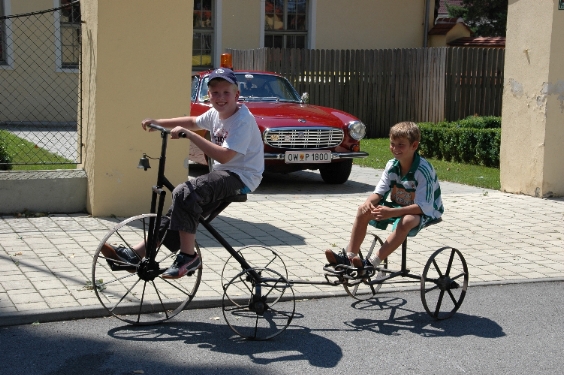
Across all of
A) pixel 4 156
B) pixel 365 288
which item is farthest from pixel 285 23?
pixel 365 288

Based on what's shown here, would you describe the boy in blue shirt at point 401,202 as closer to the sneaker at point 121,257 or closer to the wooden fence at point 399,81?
the sneaker at point 121,257

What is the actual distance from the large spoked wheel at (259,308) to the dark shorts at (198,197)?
462 millimetres

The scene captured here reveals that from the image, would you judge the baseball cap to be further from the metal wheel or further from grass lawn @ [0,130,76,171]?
grass lawn @ [0,130,76,171]

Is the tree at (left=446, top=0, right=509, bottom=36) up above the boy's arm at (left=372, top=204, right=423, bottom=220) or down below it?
above

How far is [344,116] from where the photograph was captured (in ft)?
39.1

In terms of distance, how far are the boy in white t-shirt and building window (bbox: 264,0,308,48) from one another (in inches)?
633

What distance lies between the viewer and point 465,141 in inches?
552

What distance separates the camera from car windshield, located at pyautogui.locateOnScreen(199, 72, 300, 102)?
12.5m

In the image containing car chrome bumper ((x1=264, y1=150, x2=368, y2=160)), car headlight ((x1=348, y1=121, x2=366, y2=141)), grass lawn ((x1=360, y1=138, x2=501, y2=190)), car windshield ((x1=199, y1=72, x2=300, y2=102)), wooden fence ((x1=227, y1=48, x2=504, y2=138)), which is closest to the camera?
car chrome bumper ((x1=264, y1=150, x2=368, y2=160))

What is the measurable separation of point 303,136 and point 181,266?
247 inches

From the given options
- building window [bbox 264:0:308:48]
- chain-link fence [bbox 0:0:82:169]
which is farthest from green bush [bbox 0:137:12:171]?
building window [bbox 264:0:308:48]

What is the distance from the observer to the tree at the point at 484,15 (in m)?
32.0

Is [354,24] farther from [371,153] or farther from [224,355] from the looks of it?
[224,355]

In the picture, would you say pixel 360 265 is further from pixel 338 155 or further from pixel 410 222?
pixel 338 155
